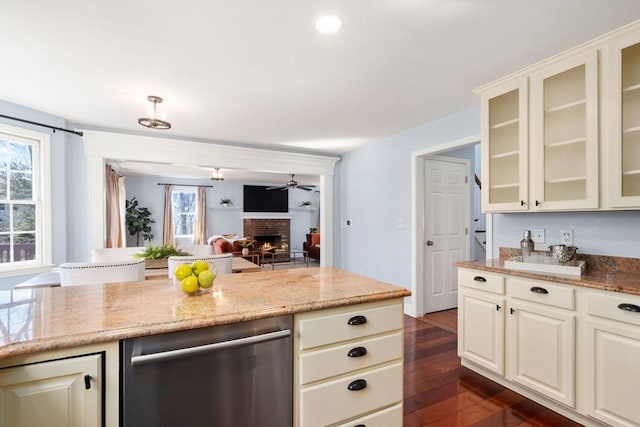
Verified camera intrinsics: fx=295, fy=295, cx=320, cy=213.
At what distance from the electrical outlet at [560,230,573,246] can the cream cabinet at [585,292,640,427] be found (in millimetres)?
713

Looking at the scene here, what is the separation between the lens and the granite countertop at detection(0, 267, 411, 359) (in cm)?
99

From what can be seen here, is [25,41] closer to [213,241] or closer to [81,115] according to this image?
[81,115]

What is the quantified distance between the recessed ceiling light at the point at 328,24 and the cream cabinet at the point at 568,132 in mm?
1500

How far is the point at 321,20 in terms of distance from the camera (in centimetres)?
174

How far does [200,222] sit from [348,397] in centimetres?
781

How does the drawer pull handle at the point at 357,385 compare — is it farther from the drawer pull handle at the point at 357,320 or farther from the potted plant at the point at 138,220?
the potted plant at the point at 138,220

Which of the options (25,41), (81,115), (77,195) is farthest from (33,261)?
(25,41)

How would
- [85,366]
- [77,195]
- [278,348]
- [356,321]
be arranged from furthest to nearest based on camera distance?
[77,195] → [356,321] → [278,348] → [85,366]

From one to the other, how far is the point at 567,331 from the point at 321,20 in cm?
239

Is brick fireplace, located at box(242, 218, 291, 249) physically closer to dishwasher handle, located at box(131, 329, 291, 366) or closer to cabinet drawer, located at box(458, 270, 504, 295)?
cabinet drawer, located at box(458, 270, 504, 295)

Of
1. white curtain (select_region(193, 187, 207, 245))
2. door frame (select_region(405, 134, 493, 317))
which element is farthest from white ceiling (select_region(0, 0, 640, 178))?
white curtain (select_region(193, 187, 207, 245))

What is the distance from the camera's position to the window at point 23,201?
3076mm

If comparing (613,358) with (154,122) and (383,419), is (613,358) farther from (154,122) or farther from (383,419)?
(154,122)

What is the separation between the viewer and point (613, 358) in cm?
163
